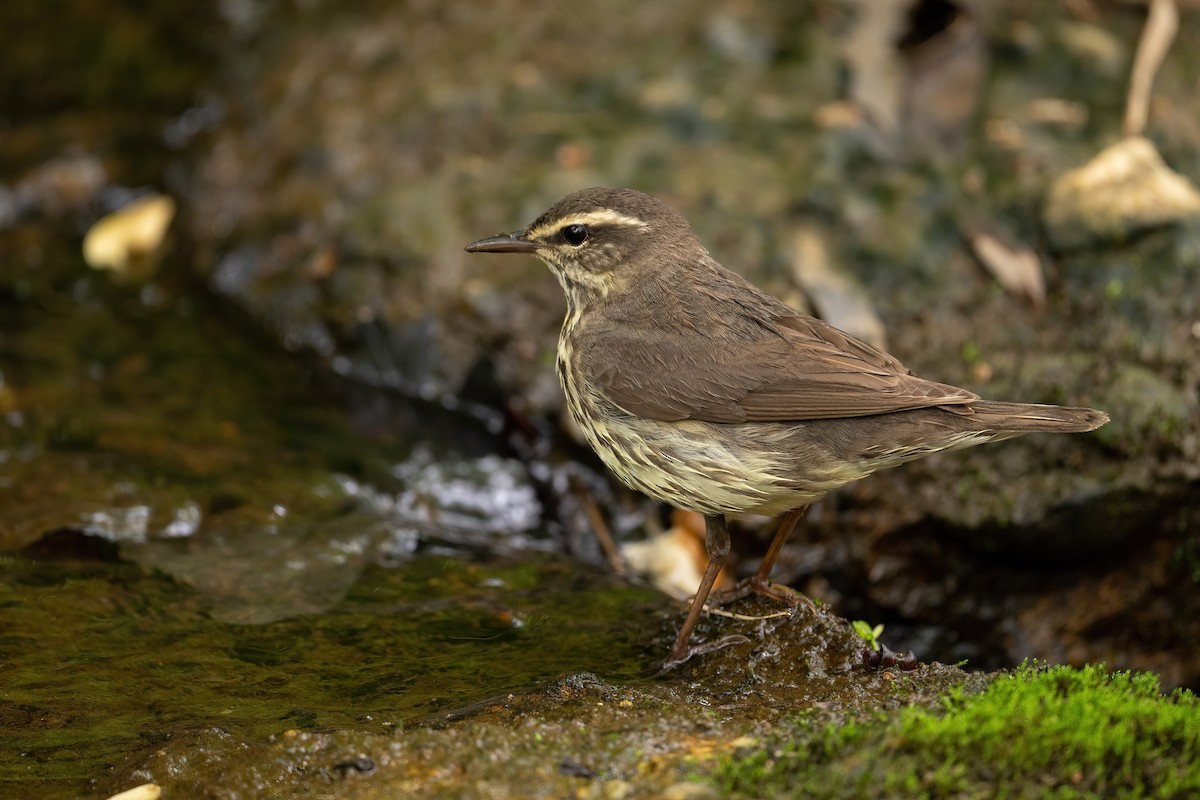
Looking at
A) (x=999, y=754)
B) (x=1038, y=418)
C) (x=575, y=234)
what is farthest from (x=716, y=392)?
(x=999, y=754)

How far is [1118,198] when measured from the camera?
697 centimetres

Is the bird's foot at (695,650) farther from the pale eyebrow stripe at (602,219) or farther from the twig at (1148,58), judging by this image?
the twig at (1148,58)

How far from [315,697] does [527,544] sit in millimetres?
2247

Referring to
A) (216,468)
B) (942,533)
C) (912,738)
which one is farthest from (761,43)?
(912,738)

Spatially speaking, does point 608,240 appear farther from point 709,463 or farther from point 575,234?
point 709,463

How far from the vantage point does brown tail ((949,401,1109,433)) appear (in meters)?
4.59

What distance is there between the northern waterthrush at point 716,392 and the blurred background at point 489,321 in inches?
29.5

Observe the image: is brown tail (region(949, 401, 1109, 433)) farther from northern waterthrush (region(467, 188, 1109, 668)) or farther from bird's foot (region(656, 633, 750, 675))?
bird's foot (region(656, 633, 750, 675))

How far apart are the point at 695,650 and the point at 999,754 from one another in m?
1.54

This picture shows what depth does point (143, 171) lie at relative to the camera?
934cm

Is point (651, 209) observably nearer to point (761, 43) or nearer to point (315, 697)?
point (315, 697)

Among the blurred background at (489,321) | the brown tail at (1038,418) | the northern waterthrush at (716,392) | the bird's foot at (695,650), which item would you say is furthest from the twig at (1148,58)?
the bird's foot at (695,650)

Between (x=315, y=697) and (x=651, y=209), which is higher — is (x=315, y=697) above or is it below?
below

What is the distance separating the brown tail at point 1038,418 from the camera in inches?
181
